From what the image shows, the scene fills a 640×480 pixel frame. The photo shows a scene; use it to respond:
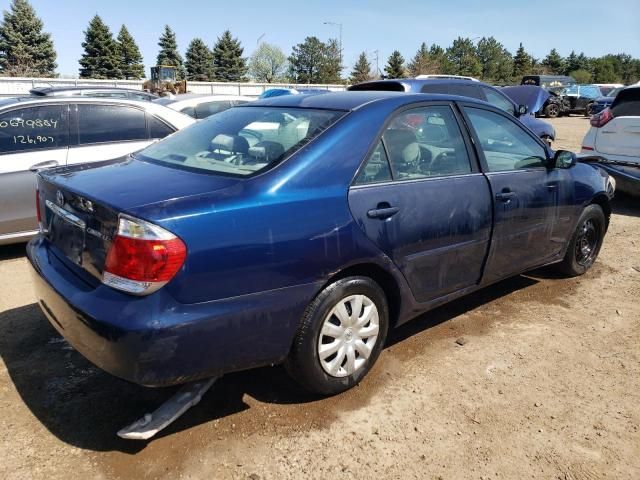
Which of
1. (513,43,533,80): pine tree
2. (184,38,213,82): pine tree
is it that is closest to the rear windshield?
(184,38,213,82): pine tree

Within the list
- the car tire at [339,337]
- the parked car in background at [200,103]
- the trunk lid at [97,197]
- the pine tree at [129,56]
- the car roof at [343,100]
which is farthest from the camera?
the pine tree at [129,56]

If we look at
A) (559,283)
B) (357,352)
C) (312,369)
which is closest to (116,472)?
(312,369)

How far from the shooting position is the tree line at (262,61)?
5284cm

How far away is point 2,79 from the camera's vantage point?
1052 inches

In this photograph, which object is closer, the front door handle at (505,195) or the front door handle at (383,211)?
the front door handle at (383,211)

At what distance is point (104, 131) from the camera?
205 inches

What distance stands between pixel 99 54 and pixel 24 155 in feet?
205

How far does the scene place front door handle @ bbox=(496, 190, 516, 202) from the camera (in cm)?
342

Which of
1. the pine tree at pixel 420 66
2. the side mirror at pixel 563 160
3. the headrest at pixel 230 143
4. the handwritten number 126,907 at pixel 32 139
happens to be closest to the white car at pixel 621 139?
the side mirror at pixel 563 160

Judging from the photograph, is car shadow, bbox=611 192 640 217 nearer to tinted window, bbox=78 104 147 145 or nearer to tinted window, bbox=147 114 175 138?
tinted window, bbox=147 114 175 138

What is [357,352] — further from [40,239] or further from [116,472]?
[40,239]

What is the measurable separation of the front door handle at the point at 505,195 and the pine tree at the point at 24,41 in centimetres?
5734

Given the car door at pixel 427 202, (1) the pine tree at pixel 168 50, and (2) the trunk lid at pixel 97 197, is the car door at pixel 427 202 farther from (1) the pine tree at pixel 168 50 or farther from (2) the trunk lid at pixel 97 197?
(1) the pine tree at pixel 168 50

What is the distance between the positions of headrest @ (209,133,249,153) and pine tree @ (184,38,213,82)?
77526mm
